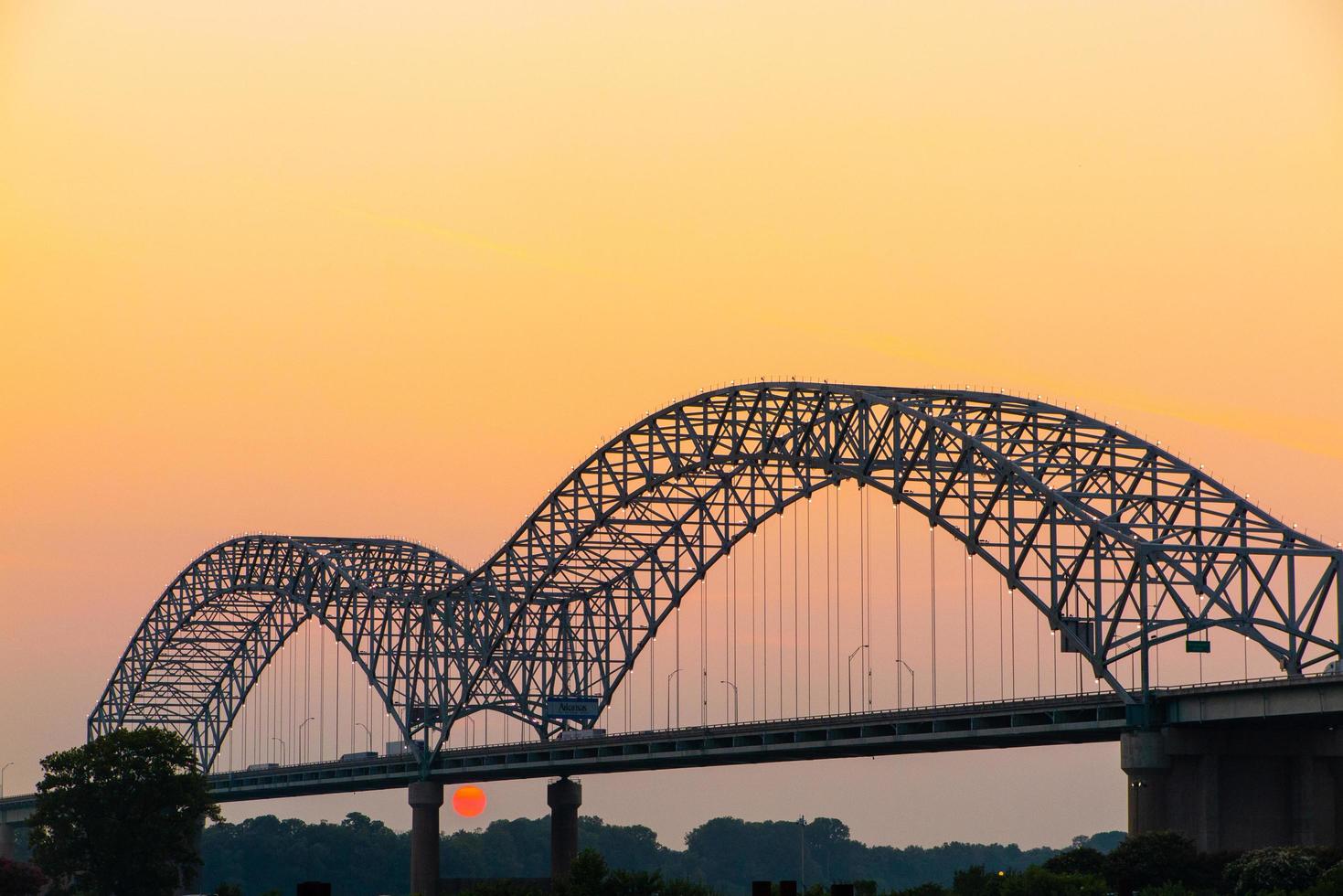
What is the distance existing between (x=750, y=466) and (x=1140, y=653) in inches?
1230

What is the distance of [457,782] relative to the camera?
151500mm

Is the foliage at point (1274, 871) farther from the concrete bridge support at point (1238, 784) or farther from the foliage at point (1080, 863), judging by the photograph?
the foliage at point (1080, 863)

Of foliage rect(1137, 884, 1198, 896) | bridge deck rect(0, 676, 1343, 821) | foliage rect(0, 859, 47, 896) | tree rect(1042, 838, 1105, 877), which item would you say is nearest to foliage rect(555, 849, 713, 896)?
tree rect(1042, 838, 1105, 877)

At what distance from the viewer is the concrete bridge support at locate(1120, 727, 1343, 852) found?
8438cm

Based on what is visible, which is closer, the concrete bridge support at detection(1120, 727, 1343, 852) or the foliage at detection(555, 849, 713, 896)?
the foliage at detection(555, 849, 713, 896)

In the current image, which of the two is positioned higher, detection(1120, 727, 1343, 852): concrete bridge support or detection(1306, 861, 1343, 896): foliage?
detection(1120, 727, 1343, 852): concrete bridge support

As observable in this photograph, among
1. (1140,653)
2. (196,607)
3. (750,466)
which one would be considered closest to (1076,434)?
(1140,653)

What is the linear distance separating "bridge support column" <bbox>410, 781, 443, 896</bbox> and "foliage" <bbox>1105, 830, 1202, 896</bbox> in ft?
211

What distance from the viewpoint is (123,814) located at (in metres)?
127

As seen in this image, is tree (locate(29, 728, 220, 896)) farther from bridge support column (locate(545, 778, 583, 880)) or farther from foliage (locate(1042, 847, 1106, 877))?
foliage (locate(1042, 847, 1106, 877))

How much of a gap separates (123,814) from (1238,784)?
65.6 meters

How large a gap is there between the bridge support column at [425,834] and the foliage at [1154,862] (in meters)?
64.4

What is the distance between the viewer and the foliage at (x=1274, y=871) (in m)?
74.6

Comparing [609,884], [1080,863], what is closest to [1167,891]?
[1080,863]
